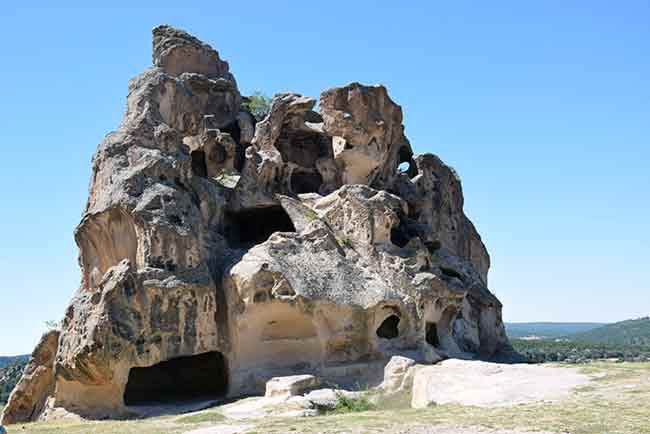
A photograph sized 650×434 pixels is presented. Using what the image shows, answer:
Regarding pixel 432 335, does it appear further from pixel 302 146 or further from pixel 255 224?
pixel 302 146

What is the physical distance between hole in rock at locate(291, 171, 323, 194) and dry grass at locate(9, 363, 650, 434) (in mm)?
16610

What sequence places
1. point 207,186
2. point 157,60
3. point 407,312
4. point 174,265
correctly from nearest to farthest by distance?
point 174,265 < point 407,312 < point 207,186 < point 157,60

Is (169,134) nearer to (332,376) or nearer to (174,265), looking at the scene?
(174,265)

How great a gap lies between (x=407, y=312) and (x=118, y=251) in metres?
10.8

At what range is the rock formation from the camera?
23.5m

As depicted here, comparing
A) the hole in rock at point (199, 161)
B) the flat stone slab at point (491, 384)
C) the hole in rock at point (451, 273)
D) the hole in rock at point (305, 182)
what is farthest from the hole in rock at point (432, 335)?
the hole in rock at point (199, 161)

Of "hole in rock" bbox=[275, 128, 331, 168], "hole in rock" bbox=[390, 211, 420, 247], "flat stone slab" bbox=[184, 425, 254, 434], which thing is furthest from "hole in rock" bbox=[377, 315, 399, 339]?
"flat stone slab" bbox=[184, 425, 254, 434]

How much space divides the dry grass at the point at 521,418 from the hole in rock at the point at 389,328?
906cm

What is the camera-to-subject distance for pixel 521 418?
14.3 meters

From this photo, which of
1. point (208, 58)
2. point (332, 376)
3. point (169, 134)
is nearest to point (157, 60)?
point (208, 58)

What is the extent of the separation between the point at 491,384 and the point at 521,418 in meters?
5.56

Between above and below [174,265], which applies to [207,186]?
above

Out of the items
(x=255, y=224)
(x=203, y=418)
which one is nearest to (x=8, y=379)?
(x=255, y=224)

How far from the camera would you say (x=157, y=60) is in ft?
128
